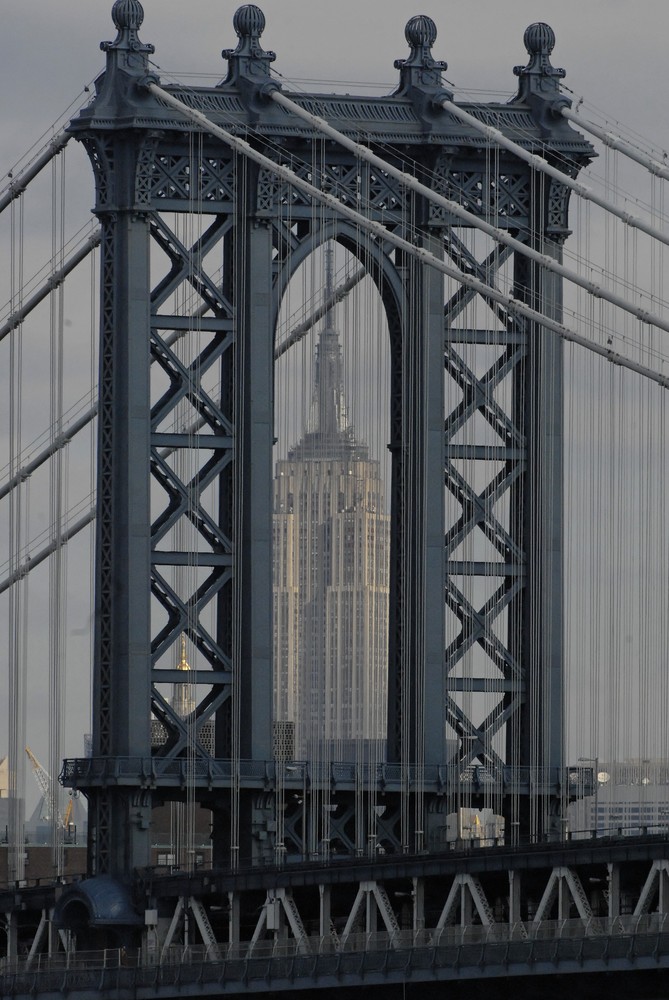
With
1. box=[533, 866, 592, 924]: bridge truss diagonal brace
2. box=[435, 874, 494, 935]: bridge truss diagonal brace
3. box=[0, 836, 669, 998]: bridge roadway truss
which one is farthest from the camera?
box=[435, 874, 494, 935]: bridge truss diagonal brace

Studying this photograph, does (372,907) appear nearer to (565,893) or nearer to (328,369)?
(565,893)

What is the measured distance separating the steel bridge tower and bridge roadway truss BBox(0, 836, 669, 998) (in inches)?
120

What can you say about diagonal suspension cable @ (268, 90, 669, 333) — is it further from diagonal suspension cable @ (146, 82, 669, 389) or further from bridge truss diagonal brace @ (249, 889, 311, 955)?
bridge truss diagonal brace @ (249, 889, 311, 955)

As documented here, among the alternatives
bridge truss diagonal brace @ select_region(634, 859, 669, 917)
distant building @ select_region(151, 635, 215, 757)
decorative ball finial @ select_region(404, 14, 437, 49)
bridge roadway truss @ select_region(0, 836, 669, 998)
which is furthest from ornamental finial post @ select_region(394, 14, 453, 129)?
bridge truss diagonal brace @ select_region(634, 859, 669, 917)

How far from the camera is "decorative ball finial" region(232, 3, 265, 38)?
355 feet

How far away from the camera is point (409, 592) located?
108 meters

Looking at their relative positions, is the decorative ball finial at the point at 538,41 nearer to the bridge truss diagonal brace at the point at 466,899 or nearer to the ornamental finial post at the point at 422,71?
the ornamental finial post at the point at 422,71

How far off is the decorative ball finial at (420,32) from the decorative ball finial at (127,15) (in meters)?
8.70

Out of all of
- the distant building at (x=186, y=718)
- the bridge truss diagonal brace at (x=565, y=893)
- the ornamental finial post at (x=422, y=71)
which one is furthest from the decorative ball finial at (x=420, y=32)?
the bridge truss diagonal brace at (x=565, y=893)

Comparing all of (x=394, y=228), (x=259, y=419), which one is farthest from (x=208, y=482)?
(x=394, y=228)

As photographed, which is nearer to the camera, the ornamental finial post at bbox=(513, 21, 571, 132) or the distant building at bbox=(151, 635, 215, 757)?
the distant building at bbox=(151, 635, 215, 757)

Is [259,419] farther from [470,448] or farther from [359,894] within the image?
[359,894]

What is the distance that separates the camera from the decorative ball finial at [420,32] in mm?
110938

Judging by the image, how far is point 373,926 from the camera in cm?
9369
